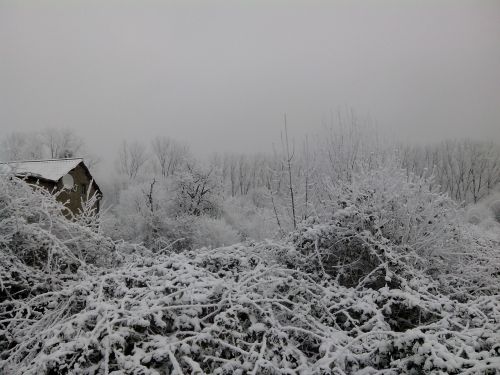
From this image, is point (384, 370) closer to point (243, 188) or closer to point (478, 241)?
point (478, 241)

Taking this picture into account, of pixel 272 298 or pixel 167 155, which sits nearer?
pixel 272 298

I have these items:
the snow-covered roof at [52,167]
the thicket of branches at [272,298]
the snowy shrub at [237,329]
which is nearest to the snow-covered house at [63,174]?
the snow-covered roof at [52,167]

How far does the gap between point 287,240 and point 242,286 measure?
54.4 inches

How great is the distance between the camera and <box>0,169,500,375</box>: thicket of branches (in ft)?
8.75

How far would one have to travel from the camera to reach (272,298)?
3432 millimetres

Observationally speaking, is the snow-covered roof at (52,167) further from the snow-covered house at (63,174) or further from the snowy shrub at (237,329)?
the snowy shrub at (237,329)

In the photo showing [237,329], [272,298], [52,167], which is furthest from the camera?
[52,167]

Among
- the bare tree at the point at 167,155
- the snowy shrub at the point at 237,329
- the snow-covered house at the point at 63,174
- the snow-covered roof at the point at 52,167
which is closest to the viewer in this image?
the snowy shrub at the point at 237,329

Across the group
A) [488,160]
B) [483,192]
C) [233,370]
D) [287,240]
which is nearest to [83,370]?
[233,370]

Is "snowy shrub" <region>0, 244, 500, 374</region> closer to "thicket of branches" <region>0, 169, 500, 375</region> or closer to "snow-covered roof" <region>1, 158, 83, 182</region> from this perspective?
"thicket of branches" <region>0, 169, 500, 375</region>

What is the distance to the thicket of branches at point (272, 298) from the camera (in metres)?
2.67

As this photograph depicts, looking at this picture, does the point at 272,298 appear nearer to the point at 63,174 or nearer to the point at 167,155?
the point at 63,174

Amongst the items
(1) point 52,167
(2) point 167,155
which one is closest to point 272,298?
(1) point 52,167

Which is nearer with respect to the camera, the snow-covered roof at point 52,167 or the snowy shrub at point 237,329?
the snowy shrub at point 237,329
